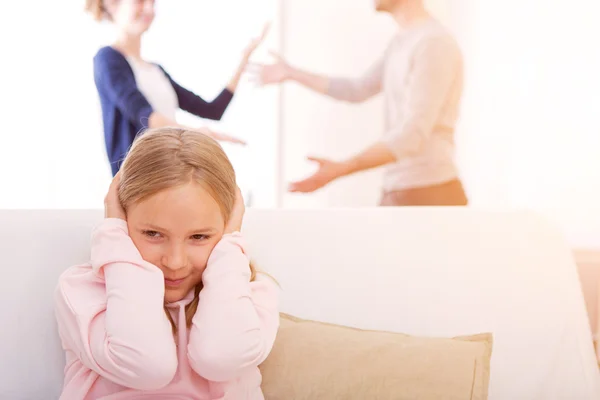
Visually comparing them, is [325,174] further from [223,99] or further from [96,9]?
[96,9]

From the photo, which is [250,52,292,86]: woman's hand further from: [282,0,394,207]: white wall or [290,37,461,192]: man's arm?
[290,37,461,192]: man's arm

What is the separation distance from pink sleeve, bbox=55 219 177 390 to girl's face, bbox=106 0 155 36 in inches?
53.6

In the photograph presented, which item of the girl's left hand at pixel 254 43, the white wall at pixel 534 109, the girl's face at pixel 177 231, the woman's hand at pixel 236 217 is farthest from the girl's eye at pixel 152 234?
the white wall at pixel 534 109

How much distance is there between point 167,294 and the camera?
1121mm

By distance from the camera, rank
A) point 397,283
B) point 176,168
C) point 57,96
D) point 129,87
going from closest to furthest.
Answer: point 176,168
point 397,283
point 129,87
point 57,96

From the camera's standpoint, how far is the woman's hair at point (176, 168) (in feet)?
3.56

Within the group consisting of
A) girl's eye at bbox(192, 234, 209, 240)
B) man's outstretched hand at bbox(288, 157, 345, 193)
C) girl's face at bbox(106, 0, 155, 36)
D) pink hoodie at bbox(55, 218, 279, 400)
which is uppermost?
girl's face at bbox(106, 0, 155, 36)

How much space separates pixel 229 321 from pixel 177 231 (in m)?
0.16

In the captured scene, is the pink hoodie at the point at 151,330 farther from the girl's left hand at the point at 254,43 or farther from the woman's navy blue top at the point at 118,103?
the girl's left hand at the point at 254,43

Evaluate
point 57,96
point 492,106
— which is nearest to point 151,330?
point 57,96

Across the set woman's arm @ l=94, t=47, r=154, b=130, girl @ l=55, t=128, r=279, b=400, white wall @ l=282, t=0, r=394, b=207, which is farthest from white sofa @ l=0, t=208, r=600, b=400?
white wall @ l=282, t=0, r=394, b=207

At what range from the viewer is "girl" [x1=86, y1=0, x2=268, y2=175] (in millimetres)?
2113

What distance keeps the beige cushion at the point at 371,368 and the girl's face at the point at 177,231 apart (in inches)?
7.6

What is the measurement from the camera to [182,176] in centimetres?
109
